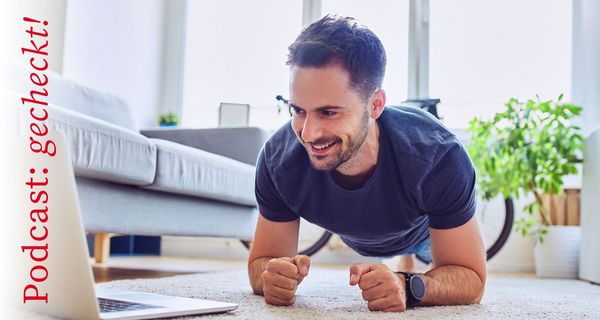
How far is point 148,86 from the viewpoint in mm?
3932

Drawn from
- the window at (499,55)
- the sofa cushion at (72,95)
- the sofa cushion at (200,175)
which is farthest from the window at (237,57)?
the sofa cushion at (200,175)

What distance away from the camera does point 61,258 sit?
79cm

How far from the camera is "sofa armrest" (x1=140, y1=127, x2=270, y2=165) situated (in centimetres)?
272

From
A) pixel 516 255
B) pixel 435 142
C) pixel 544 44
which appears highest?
pixel 544 44

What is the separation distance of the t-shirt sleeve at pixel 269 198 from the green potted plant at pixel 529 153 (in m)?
1.82

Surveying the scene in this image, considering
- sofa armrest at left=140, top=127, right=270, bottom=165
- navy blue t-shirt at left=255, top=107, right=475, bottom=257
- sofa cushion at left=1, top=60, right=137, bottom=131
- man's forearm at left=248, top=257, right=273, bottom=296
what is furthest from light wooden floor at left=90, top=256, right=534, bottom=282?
navy blue t-shirt at left=255, top=107, right=475, bottom=257

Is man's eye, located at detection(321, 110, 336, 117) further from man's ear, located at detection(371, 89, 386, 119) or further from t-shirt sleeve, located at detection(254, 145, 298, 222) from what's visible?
t-shirt sleeve, located at detection(254, 145, 298, 222)

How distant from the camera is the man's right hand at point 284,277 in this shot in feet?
3.68

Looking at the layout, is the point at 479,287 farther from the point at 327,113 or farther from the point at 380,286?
the point at 327,113

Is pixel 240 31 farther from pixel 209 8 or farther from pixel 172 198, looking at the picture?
pixel 172 198

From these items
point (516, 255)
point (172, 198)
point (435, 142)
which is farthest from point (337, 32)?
point (516, 255)

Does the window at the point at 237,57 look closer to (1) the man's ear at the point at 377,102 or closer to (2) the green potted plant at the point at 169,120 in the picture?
(2) the green potted plant at the point at 169,120

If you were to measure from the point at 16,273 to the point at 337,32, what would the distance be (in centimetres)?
71

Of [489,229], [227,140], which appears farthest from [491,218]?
[227,140]
